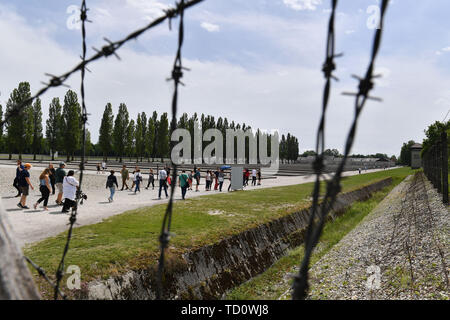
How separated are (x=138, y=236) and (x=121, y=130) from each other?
65837mm

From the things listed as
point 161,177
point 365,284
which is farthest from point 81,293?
point 161,177

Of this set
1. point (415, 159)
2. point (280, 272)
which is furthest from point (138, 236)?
point (415, 159)

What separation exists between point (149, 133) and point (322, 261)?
232 feet

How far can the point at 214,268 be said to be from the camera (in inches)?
275

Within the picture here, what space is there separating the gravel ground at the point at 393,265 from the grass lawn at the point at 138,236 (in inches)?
86.1

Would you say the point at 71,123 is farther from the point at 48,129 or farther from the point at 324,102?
the point at 324,102

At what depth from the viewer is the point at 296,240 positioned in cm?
1123

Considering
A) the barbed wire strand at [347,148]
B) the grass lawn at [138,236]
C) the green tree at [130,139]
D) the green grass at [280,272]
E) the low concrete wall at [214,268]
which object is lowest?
the green grass at [280,272]

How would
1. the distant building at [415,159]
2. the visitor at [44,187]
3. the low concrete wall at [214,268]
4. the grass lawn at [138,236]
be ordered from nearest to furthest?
the low concrete wall at [214,268] < the grass lawn at [138,236] < the visitor at [44,187] < the distant building at [415,159]

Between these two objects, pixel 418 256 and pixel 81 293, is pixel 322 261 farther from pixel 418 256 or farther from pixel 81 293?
pixel 81 293

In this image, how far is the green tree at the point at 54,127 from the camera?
6116 centimetres

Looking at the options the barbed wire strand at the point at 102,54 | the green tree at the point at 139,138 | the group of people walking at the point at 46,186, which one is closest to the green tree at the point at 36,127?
the green tree at the point at 139,138

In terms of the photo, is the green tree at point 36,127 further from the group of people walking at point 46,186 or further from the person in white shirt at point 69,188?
the person in white shirt at point 69,188

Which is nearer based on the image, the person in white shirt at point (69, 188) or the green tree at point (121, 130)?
the person in white shirt at point (69, 188)
